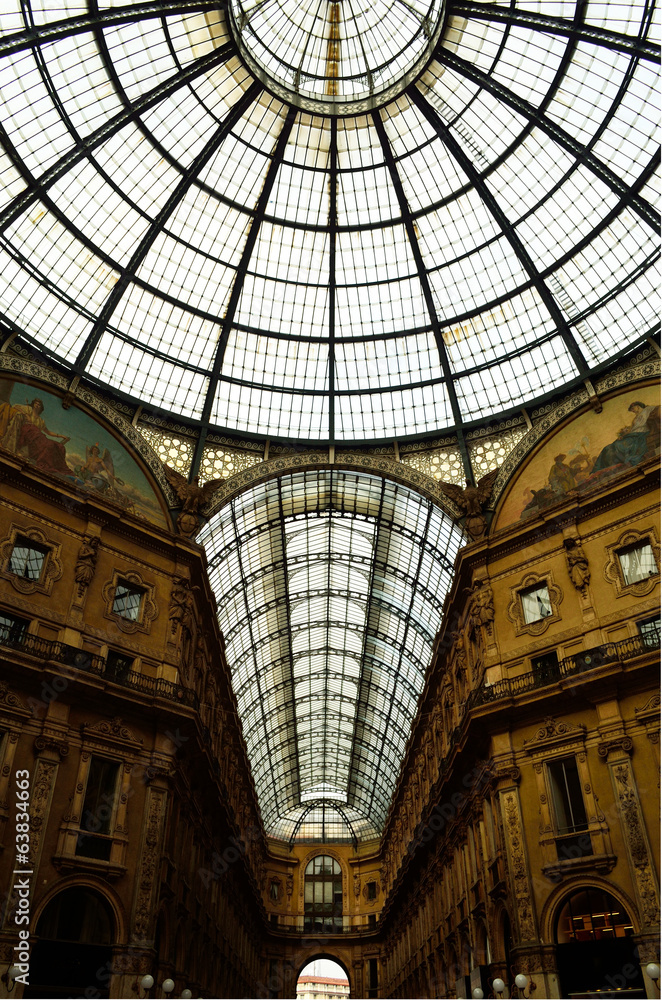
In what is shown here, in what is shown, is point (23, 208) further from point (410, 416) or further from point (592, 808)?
point (592, 808)

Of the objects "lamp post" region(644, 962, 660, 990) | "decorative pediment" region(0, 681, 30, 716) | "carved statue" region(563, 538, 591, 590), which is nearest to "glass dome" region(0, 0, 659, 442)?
"carved statue" region(563, 538, 591, 590)

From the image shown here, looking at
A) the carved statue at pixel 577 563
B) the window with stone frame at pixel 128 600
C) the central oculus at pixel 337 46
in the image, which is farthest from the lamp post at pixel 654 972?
the central oculus at pixel 337 46

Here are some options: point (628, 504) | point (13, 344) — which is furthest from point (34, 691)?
point (628, 504)

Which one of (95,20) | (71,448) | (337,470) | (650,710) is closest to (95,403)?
(71,448)

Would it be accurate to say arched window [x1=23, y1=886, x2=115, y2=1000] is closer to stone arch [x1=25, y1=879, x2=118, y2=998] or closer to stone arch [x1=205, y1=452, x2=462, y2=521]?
stone arch [x1=25, y1=879, x2=118, y2=998]

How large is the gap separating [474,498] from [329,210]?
15612mm

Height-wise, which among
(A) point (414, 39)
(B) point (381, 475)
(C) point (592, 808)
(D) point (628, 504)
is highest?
(A) point (414, 39)

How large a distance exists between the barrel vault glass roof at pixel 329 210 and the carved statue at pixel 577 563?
770 cm

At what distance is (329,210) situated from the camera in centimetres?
3531

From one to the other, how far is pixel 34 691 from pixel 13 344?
44.2 feet

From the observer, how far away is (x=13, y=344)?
93.1 feet

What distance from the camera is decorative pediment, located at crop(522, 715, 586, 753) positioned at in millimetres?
24672

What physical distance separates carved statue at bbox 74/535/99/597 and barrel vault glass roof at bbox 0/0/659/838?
7.62m

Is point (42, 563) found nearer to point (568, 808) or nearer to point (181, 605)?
point (181, 605)
